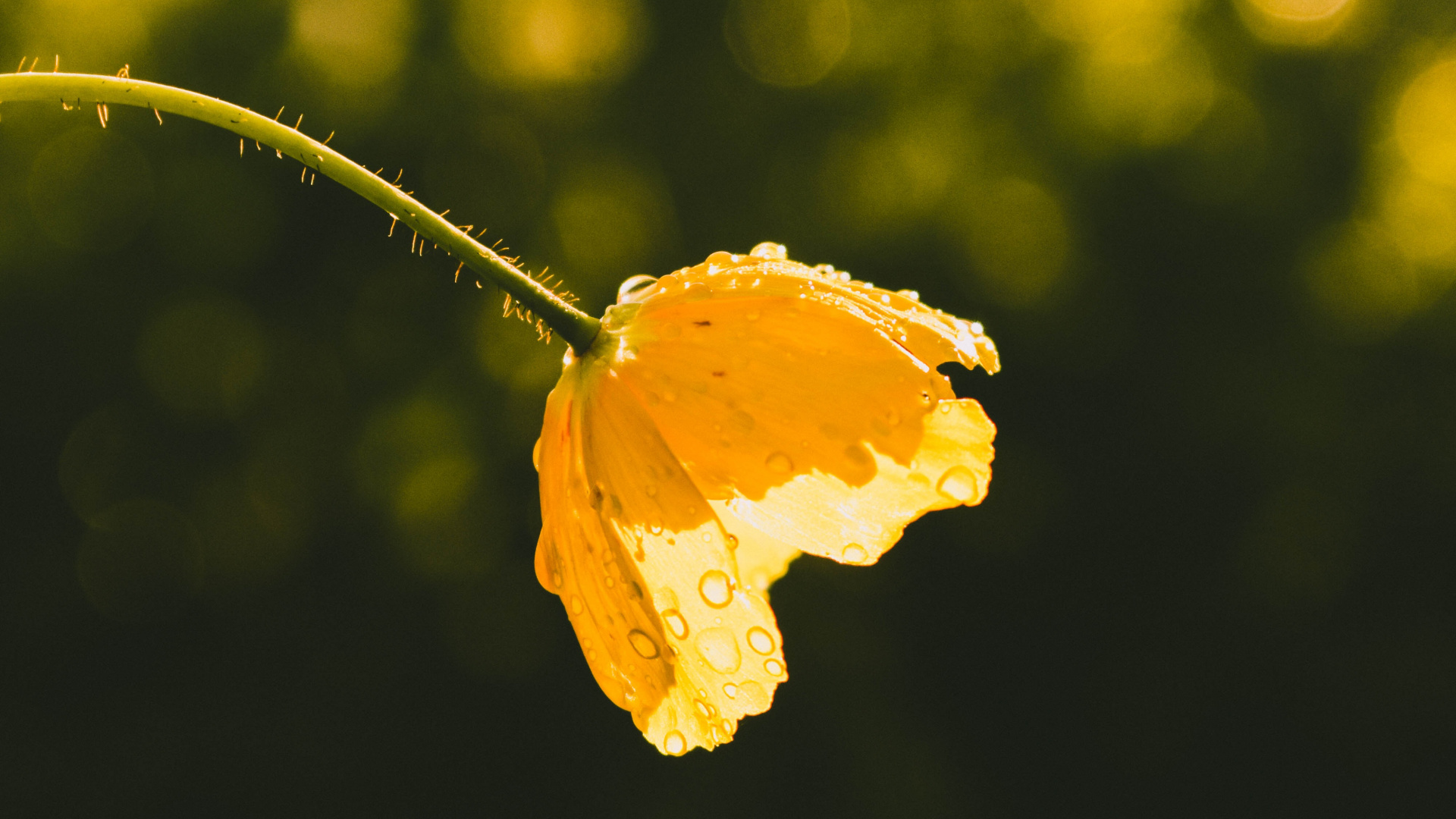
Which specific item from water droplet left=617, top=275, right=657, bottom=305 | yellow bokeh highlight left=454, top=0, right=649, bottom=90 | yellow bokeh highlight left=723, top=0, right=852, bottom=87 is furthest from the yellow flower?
yellow bokeh highlight left=723, top=0, right=852, bottom=87

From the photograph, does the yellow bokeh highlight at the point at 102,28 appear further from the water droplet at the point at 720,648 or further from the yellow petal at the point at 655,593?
the water droplet at the point at 720,648

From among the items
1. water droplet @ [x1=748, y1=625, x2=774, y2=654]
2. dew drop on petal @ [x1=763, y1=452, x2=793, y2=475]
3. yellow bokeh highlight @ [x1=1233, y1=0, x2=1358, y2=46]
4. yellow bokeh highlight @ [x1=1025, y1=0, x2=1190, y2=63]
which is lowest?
water droplet @ [x1=748, y1=625, x2=774, y2=654]

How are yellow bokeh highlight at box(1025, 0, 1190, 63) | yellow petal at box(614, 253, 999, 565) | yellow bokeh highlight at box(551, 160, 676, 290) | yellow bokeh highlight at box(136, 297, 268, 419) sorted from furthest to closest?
yellow bokeh highlight at box(1025, 0, 1190, 63) < yellow bokeh highlight at box(551, 160, 676, 290) < yellow bokeh highlight at box(136, 297, 268, 419) < yellow petal at box(614, 253, 999, 565)

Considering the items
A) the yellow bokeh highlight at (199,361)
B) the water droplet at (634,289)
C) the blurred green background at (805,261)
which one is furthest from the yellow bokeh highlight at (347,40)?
the water droplet at (634,289)

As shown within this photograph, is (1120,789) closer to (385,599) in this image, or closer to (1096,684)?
(1096,684)

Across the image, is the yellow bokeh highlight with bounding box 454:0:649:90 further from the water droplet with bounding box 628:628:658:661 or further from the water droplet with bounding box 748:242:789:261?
the water droplet with bounding box 628:628:658:661

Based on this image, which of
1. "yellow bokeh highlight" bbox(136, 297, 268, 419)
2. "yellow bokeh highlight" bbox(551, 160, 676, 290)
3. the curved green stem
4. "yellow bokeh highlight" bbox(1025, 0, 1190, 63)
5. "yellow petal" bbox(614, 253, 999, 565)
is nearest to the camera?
the curved green stem
